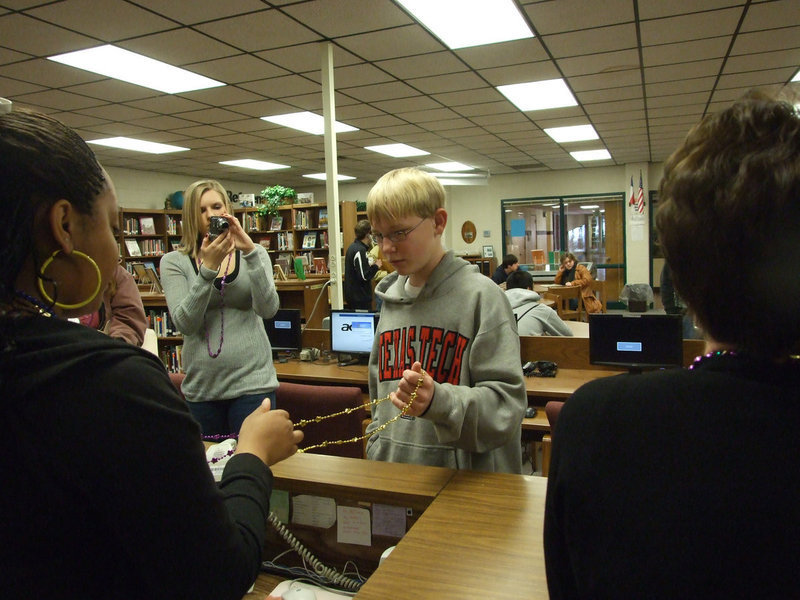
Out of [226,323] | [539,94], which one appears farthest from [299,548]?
[539,94]

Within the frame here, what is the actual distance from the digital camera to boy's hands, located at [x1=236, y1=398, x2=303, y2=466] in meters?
1.30

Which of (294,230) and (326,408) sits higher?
(294,230)

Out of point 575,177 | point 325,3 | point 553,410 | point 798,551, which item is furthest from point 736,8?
point 575,177

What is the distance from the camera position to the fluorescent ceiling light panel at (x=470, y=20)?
153 inches

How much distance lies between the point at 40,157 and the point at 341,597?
1103 mm

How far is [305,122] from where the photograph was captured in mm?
7094

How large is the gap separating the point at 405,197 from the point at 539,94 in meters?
5.26

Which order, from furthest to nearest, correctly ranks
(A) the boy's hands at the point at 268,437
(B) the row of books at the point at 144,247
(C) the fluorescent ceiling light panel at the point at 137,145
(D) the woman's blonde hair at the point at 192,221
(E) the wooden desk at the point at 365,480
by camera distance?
(B) the row of books at the point at 144,247 < (C) the fluorescent ceiling light panel at the point at 137,145 < (D) the woman's blonde hair at the point at 192,221 < (E) the wooden desk at the point at 365,480 < (A) the boy's hands at the point at 268,437

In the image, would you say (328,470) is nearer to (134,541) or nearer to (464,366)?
(464,366)

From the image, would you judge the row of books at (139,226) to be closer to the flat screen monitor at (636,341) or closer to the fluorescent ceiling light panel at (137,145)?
the fluorescent ceiling light panel at (137,145)

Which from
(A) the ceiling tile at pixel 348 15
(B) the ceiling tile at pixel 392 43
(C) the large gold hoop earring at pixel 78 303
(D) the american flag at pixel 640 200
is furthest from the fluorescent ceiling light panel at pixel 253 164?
(C) the large gold hoop earring at pixel 78 303

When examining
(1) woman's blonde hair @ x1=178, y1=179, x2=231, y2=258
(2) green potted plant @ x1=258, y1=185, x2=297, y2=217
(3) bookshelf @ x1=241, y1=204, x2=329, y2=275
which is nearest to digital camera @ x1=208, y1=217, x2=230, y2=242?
(1) woman's blonde hair @ x1=178, y1=179, x2=231, y2=258

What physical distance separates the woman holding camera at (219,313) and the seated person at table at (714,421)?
174 centimetres

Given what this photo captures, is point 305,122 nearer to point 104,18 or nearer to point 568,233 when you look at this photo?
point 104,18
